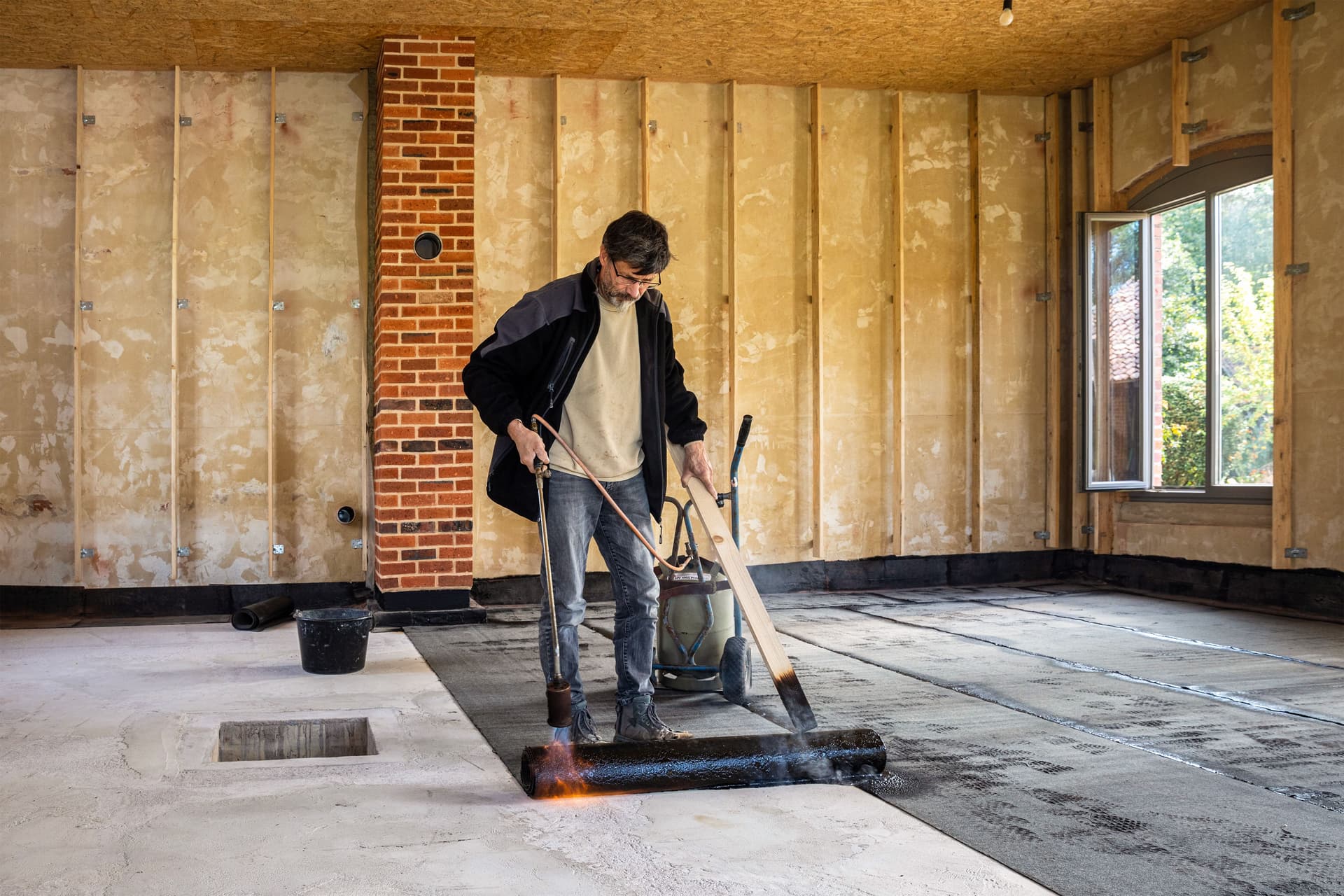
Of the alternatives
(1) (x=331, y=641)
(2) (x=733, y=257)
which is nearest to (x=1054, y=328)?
(2) (x=733, y=257)

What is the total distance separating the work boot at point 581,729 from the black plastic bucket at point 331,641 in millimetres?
1596

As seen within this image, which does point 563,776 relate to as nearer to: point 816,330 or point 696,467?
point 696,467

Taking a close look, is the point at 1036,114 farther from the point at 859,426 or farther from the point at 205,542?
the point at 205,542

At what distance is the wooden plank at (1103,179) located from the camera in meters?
7.04

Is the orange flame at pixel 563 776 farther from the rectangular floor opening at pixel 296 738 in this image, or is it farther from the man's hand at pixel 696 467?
the rectangular floor opening at pixel 296 738

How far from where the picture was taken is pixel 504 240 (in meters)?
6.64

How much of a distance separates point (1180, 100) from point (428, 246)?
425cm

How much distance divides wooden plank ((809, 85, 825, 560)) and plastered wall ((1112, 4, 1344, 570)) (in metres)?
2.12

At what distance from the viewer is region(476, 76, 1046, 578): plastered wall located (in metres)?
6.70

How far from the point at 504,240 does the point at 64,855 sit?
481cm

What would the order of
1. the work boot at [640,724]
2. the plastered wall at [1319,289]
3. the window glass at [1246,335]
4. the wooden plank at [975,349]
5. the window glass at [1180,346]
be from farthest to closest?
the wooden plank at [975,349]
the window glass at [1180,346]
the window glass at [1246,335]
the plastered wall at [1319,289]
the work boot at [640,724]

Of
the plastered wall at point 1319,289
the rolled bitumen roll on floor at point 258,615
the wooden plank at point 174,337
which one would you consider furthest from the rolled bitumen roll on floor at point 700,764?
the wooden plank at point 174,337

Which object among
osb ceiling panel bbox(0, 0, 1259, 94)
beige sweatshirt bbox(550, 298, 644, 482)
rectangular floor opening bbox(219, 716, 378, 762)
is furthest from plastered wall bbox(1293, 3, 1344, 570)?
rectangular floor opening bbox(219, 716, 378, 762)

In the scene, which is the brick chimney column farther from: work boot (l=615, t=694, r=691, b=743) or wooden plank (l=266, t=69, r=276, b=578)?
work boot (l=615, t=694, r=691, b=743)
